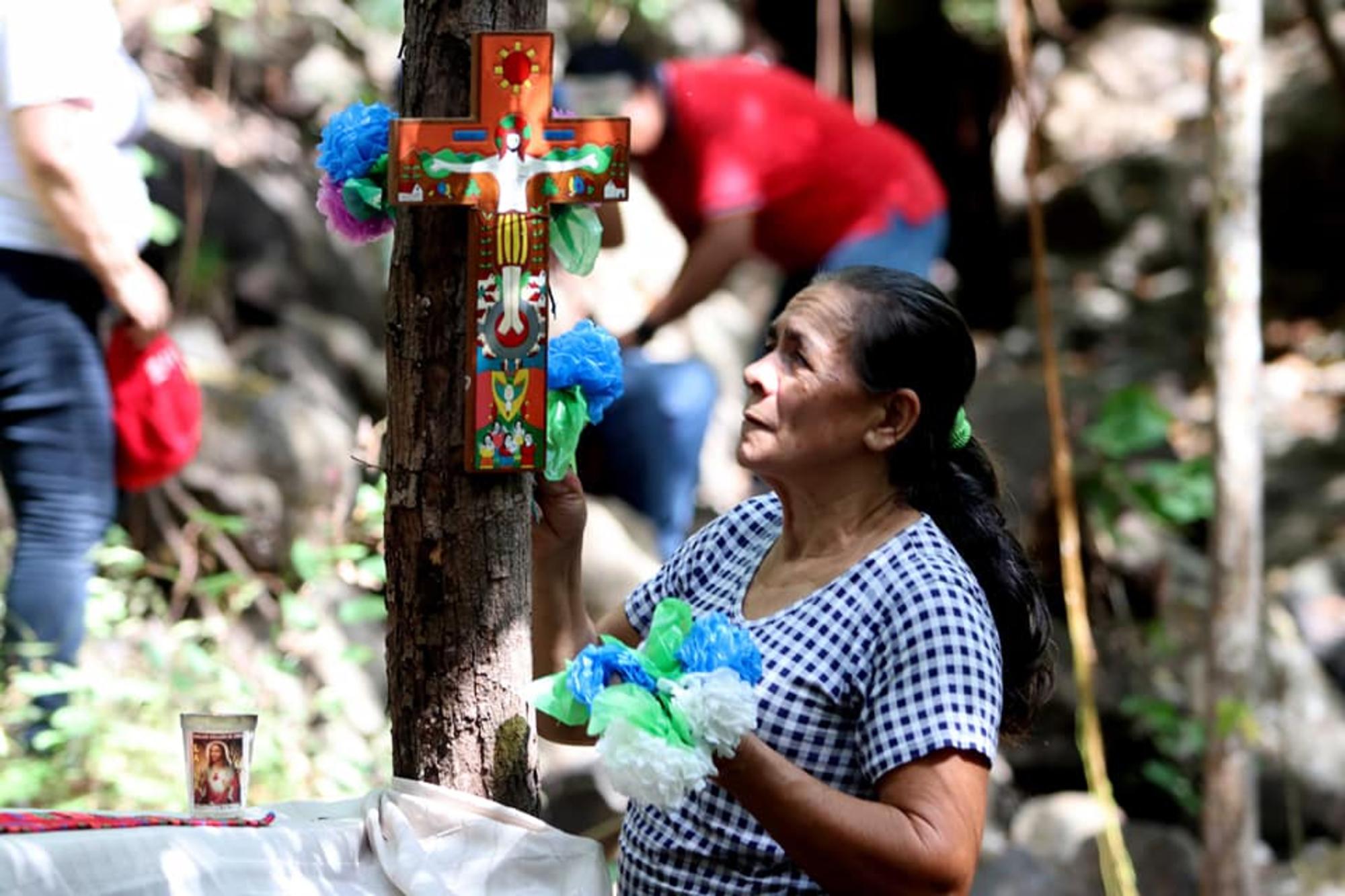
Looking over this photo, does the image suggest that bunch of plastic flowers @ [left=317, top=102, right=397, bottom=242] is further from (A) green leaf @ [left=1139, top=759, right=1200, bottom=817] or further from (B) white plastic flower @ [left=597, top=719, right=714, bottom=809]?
(A) green leaf @ [left=1139, top=759, right=1200, bottom=817]

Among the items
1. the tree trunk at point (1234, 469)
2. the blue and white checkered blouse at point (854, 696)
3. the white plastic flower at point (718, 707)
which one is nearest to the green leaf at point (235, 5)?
the tree trunk at point (1234, 469)

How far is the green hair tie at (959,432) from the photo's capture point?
84.8 inches

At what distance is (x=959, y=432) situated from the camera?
2.17 m

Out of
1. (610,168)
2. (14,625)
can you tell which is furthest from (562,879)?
(14,625)

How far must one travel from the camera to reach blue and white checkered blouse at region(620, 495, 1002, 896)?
1.84 m

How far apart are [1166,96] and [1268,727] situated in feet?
14.9

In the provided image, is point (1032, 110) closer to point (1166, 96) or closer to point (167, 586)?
point (167, 586)

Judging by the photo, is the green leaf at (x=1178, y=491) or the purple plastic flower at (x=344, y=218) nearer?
the purple plastic flower at (x=344, y=218)

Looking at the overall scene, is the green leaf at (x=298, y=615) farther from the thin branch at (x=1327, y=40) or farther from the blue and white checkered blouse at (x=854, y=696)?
the thin branch at (x=1327, y=40)

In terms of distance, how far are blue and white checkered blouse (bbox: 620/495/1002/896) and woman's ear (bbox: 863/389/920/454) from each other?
11 centimetres

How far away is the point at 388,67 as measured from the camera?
717cm

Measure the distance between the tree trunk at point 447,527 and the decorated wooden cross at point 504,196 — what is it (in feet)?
0.10

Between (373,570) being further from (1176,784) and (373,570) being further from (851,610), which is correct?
(1176,784)

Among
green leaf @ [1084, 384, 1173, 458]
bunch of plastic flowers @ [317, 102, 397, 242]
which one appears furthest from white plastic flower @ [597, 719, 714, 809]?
green leaf @ [1084, 384, 1173, 458]
